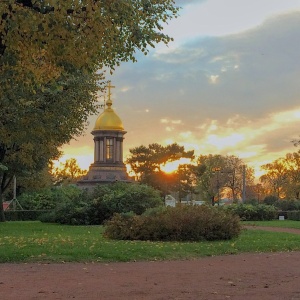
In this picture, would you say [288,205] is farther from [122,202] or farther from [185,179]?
[122,202]

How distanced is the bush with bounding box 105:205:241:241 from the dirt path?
14.3 ft

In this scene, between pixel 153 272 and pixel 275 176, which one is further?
pixel 275 176

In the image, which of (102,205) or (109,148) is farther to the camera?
(109,148)

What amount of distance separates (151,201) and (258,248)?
16537 millimetres

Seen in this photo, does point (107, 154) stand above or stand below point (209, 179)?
above

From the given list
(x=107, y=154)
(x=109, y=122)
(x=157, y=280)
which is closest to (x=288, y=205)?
(x=107, y=154)

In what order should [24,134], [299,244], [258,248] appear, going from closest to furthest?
[258,248]
[299,244]
[24,134]

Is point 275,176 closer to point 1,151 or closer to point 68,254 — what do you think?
point 1,151

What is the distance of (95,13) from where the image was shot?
914 centimetres

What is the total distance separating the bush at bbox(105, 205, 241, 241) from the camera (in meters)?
17.7

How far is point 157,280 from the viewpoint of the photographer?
9.63 meters

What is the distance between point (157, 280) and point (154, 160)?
60565mm

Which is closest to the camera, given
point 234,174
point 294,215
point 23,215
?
point 23,215

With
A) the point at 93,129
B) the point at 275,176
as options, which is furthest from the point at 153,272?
the point at 275,176
